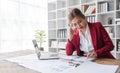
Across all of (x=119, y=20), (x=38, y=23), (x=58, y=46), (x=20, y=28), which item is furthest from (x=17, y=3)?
(x=119, y=20)

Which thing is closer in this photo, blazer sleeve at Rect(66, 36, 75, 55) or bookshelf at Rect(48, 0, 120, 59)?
blazer sleeve at Rect(66, 36, 75, 55)

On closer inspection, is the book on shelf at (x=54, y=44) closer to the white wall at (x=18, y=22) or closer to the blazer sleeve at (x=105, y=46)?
the white wall at (x=18, y=22)

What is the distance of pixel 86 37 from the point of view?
6.26 ft

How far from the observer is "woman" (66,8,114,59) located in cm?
179

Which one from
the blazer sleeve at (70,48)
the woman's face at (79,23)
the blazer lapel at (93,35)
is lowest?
the blazer sleeve at (70,48)

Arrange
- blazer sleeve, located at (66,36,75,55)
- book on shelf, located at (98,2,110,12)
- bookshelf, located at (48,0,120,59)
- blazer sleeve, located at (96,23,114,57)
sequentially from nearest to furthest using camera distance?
blazer sleeve, located at (96,23,114,57) < blazer sleeve, located at (66,36,75,55) < bookshelf, located at (48,0,120,59) < book on shelf, located at (98,2,110,12)

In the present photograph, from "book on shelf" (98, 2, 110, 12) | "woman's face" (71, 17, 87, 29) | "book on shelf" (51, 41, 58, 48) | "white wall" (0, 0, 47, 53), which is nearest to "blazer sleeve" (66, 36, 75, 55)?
"woman's face" (71, 17, 87, 29)

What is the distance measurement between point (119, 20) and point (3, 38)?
121 inches

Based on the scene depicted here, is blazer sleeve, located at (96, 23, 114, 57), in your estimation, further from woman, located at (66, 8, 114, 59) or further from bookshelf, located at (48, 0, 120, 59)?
bookshelf, located at (48, 0, 120, 59)

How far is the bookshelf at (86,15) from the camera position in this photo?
147 inches

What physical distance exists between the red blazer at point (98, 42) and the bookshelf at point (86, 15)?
6.35ft


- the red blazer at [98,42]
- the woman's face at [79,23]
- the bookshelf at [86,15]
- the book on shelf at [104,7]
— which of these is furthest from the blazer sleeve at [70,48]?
the book on shelf at [104,7]

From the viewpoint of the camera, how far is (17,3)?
496 cm

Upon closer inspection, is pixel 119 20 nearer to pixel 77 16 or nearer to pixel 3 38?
pixel 77 16
